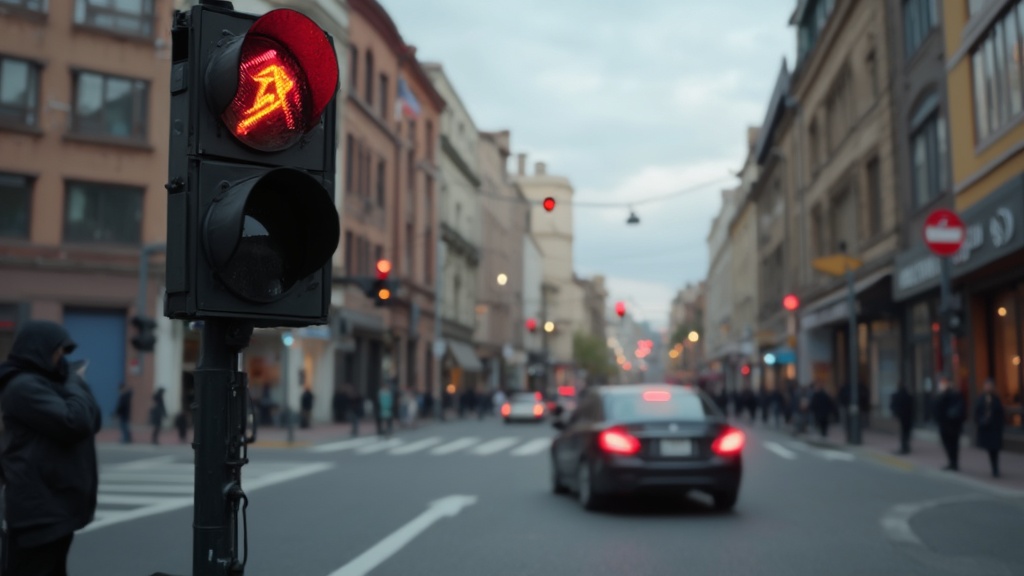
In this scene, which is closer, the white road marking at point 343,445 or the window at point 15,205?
the white road marking at point 343,445

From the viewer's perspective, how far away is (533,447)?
26.7 metres

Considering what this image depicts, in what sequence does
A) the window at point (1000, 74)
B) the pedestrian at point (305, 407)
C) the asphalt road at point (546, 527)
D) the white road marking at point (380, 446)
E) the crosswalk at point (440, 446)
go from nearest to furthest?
the asphalt road at point (546, 527) → the window at point (1000, 74) → the crosswalk at point (440, 446) → the white road marking at point (380, 446) → the pedestrian at point (305, 407)

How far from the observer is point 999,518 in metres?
11.7

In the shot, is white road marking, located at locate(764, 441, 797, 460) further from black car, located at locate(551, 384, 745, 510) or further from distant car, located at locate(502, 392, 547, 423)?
distant car, located at locate(502, 392, 547, 423)

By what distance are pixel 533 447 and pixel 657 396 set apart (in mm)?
14231

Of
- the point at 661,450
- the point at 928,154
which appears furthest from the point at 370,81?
the point at 661,450

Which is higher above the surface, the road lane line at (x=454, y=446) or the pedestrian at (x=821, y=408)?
the pedestrian at (x=821, y=408)

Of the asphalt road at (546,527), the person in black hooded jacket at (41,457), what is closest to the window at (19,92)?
the asphalt road at (546,527)

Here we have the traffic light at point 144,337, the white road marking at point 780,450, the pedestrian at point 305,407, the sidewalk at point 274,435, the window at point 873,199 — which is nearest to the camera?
the white road marking at point 780,450

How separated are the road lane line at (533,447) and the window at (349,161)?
15.6 m

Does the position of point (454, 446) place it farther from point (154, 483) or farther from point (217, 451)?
point (217, 451)

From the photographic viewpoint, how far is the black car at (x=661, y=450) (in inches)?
467

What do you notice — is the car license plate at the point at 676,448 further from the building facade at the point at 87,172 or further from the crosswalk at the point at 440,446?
the building facade at the point at 87,172

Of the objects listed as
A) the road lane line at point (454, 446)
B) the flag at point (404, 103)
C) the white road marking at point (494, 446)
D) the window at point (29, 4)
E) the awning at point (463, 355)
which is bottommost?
the road lane line at point (454, 446)
